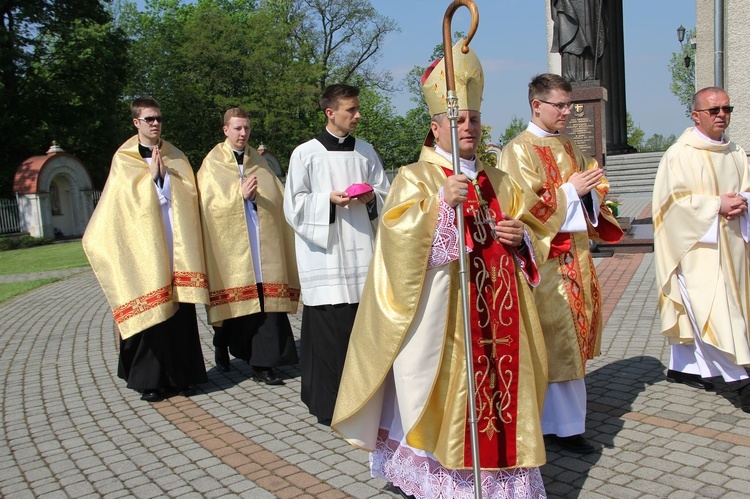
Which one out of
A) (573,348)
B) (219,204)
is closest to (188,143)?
(219,204)

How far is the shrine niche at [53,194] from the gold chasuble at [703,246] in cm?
2378

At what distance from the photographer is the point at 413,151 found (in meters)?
35.6

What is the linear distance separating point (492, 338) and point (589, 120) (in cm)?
975

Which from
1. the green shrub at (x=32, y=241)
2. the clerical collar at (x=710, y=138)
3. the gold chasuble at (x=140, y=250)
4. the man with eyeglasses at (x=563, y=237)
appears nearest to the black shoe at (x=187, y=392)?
the gold chasuble at (x=140, y=250)

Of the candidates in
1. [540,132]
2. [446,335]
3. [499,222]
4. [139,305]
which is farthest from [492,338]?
[139,305]

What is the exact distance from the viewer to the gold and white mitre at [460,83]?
325cm

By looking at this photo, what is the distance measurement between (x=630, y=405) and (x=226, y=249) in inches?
134

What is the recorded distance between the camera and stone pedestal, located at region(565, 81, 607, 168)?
39.3 ft

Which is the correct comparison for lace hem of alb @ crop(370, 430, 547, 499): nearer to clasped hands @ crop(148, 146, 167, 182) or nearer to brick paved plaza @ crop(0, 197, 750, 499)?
brick paved plaza @ crop(0, 197, 750, 499)

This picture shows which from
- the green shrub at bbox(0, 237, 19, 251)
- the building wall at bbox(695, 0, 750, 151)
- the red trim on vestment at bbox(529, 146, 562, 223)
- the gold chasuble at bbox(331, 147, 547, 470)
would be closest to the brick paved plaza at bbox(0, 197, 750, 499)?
the gold chasuble at bbox(331, 147, 547, 470)

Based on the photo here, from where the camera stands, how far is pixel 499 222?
3.25m

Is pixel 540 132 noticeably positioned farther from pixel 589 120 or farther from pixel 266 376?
pixel 589 120

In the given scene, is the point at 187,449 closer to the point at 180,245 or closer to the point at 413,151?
the point at 180,245

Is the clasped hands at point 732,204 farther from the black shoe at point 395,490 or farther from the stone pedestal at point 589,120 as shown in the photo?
the stone pedestal at point 589,120
